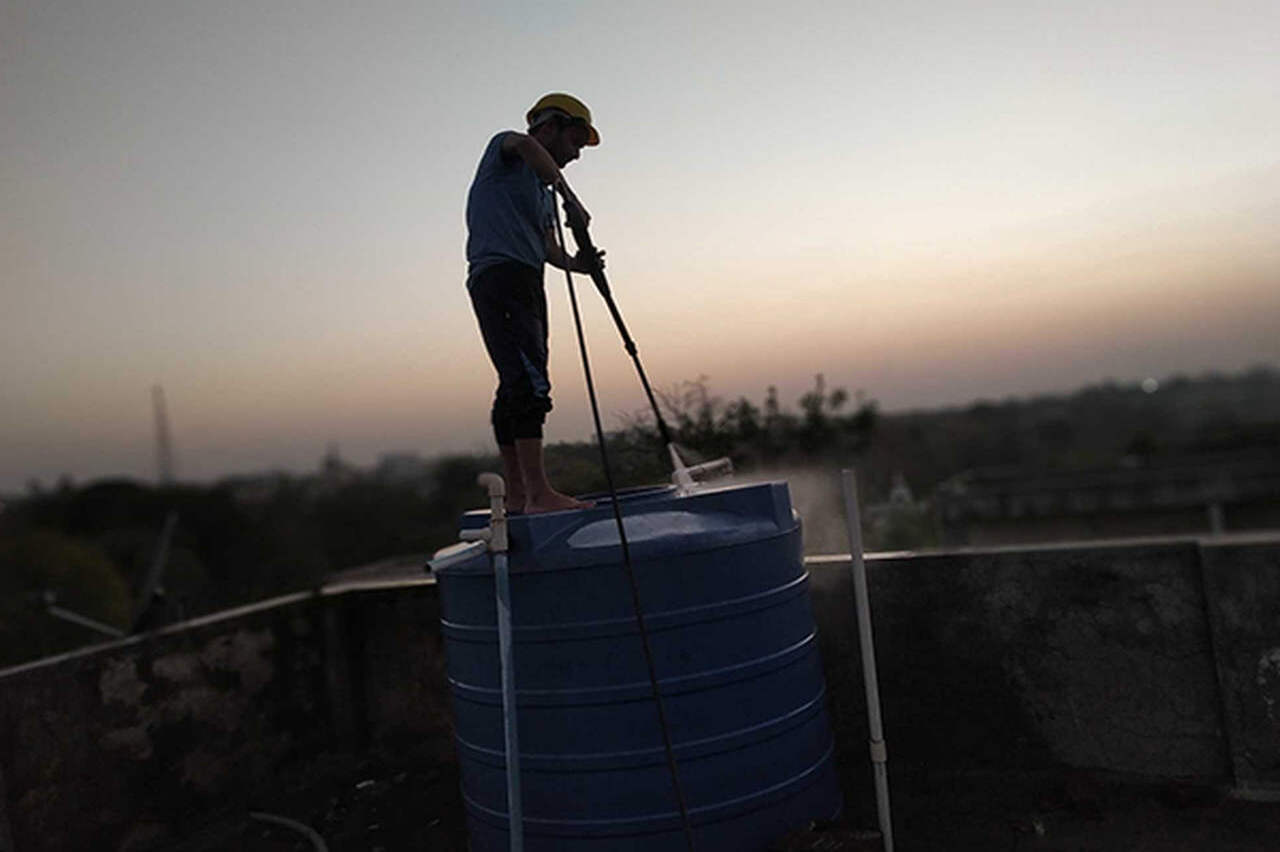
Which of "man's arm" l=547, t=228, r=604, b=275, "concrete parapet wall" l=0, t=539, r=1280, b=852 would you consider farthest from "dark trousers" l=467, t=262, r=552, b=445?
"concrete parapet wall" l=0, t=539, r=1280, b=852

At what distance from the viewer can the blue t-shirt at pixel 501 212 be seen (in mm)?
2541

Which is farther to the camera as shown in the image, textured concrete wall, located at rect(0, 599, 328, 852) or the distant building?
the distant building

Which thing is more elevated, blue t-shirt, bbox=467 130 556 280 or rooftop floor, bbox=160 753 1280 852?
blue t-shirt, bbox=467 130 556 280

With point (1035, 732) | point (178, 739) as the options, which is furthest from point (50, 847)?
point (1035, 732)

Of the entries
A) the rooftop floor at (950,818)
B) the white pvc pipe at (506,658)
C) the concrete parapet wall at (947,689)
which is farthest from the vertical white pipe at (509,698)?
the concrete parapet wall at (947,689)

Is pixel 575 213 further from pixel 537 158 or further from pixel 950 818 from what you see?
pixel 950 818

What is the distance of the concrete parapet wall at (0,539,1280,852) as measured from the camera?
8.73 ft

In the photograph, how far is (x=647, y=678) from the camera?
213 centimetres

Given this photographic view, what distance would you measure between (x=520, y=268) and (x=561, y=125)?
453 mm

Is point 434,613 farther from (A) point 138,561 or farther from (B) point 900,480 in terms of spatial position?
(A) point 138,561

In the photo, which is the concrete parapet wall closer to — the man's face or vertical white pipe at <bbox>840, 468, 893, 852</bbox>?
vertical white pipe at <bbox>840, 468, 893, 852</bbox>

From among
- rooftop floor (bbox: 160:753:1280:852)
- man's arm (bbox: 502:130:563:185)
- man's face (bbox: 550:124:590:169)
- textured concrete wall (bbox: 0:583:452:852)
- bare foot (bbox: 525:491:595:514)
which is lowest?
rooftop floor (bbox: 160:753:1280:852)

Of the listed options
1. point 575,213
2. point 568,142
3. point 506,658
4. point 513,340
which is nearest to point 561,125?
point 568,142

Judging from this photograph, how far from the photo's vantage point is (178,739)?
11.2ft
